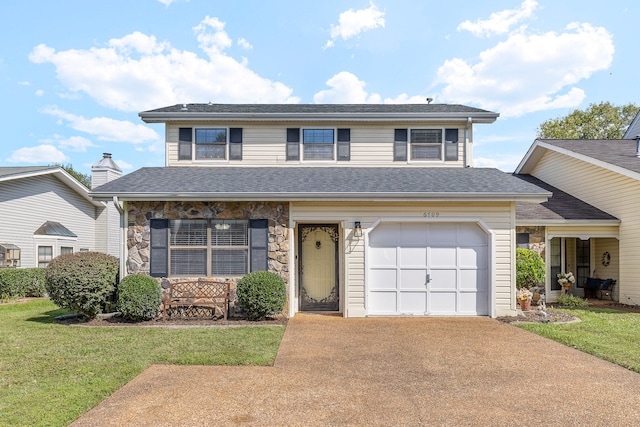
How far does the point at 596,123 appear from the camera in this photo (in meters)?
28.9

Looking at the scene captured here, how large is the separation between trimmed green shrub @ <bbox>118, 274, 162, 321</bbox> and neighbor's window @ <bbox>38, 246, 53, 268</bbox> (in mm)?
8945

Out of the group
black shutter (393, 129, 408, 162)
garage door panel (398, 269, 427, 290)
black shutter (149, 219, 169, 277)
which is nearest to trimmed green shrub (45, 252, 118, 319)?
black shutter (149, 219, 169, 277)

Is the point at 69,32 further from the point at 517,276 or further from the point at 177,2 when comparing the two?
the point at 517,276

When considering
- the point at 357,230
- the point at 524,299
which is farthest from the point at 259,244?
the point at 524,299

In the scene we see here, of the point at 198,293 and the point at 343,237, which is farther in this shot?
the point at 343,237

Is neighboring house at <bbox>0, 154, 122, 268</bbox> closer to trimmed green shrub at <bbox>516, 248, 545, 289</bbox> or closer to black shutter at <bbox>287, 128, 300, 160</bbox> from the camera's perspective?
black shutter at <bbox>287, 128, 300, 160</bbox>

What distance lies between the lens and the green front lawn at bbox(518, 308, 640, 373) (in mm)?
6172

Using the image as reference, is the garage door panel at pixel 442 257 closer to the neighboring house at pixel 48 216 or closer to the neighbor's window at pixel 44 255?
the neighboring house at pixel 48 216

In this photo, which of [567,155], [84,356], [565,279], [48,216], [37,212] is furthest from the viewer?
[48,216]

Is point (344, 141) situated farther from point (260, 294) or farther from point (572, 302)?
point (572, 302)

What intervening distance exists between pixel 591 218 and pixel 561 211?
78 centimetres

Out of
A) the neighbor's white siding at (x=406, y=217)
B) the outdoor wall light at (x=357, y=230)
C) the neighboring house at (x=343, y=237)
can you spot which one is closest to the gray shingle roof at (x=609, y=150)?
the neighboring house at (x=343, y=237)

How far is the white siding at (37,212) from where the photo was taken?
45.8 feet

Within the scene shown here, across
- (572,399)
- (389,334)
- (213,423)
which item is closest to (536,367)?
(572,399)
